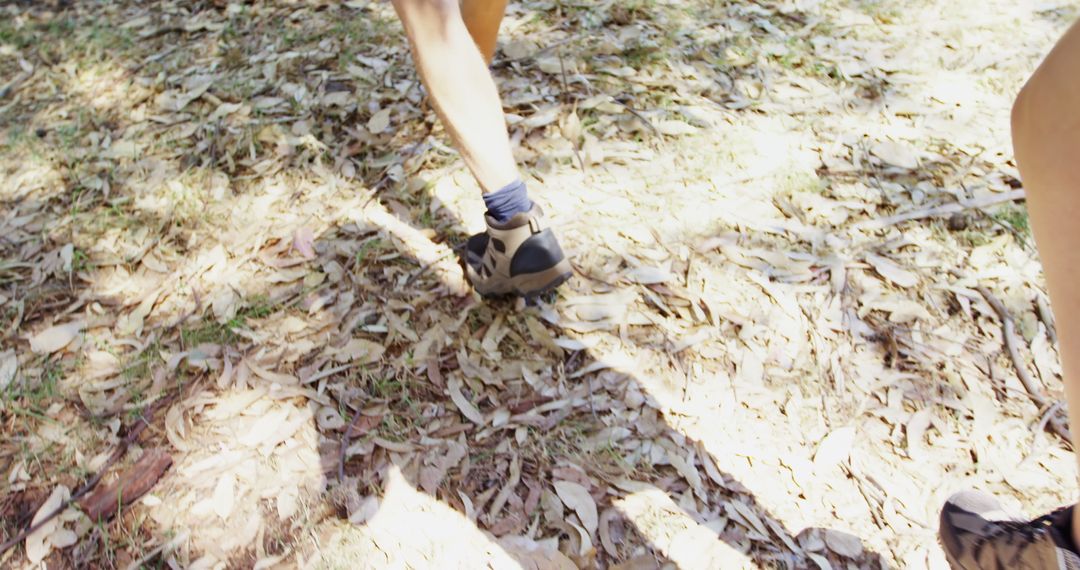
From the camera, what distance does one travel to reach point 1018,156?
1.17 meters

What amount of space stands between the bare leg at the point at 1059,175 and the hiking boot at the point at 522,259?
3.98ft

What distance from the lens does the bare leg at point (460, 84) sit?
1812mm

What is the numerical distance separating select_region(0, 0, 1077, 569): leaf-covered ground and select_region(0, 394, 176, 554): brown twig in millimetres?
14

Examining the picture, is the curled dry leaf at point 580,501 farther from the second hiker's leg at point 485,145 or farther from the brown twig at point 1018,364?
the brown twig at point 1018,364

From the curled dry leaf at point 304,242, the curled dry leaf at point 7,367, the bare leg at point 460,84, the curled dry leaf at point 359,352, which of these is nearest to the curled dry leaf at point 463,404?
the curled dry leaf at point 359,352

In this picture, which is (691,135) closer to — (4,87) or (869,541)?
(869,541)

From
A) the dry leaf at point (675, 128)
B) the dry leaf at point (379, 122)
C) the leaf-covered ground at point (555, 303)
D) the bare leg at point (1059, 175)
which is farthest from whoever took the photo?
the dry leaf at point (379, 122)

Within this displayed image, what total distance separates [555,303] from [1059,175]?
1.47 metres

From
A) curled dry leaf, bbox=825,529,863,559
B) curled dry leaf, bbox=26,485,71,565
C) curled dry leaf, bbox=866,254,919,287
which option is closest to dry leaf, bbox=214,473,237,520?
curled dry leaf, bbox=26,485,71,565

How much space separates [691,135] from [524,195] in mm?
1038

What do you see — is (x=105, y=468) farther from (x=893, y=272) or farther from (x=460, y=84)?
(x=893, y=272)

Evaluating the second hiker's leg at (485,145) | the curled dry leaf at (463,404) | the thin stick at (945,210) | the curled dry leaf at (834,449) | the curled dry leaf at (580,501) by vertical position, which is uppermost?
the second hiker's leg at (485,145)

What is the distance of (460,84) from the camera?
1.93m

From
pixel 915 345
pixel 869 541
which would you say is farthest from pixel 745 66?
pixel 869 541
